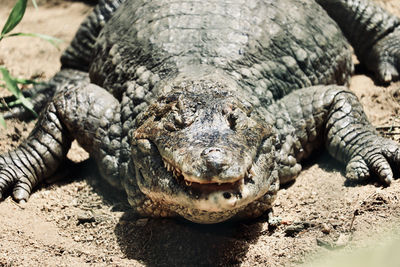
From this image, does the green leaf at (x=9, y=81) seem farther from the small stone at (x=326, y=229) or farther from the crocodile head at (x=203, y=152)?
the small stone at (x=326, y=229)

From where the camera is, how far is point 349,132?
4.63 metres

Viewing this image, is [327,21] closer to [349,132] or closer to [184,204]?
[349,132]

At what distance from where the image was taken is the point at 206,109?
362cm

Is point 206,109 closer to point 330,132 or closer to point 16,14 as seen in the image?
point 330,132

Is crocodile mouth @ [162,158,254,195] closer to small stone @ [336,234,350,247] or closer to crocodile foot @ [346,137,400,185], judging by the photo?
small stone @ [336,234,350,247]

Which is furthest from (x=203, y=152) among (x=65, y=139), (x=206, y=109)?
(x=65, y=139)

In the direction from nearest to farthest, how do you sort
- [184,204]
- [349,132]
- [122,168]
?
1. [184,204]
2. [122,168]
3. [349,132]

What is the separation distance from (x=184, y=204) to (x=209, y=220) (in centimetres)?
34

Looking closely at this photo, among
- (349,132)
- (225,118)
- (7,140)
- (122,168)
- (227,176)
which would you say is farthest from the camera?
(7,140)

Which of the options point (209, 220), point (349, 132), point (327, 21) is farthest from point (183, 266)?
point (327, 21)

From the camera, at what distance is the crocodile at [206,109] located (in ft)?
11.6

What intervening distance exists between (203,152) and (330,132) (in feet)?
5.97

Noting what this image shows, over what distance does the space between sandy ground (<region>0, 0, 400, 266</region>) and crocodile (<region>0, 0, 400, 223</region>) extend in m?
0.13

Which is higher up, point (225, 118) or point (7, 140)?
point (225, 118)
